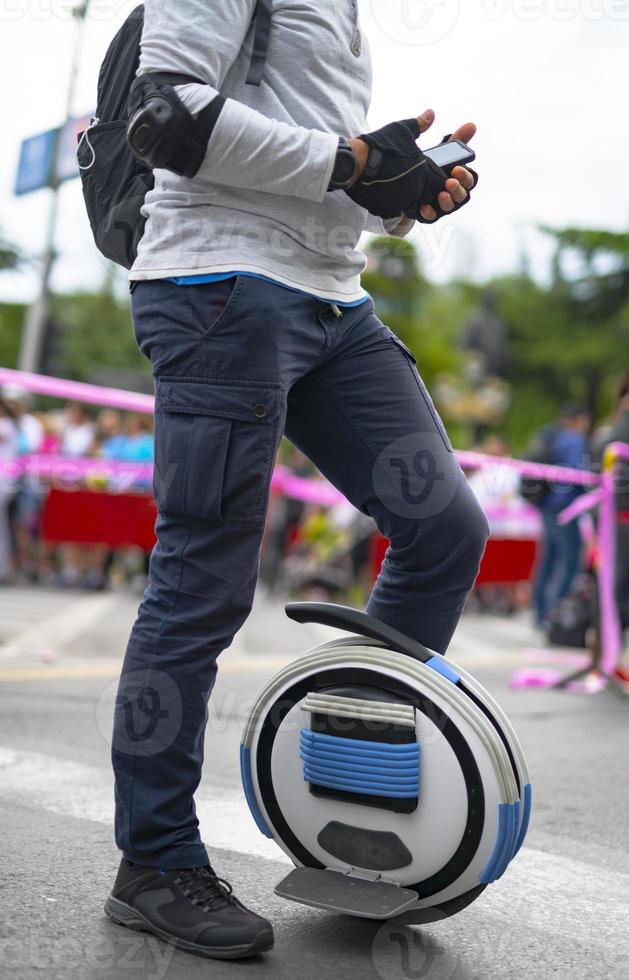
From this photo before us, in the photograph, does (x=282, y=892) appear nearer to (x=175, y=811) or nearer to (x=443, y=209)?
(x=175, y=811)

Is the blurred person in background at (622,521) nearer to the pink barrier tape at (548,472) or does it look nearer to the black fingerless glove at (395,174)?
the pink barrier tape at (548,472)

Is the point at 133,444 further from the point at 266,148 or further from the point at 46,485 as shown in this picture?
the point at 266,148

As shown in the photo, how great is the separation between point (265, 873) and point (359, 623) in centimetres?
72

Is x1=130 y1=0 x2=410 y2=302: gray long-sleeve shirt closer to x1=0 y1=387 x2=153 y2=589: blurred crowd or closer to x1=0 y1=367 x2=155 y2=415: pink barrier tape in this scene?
x1=0 y1=367 x2=155 y2=415: pink barrier tape

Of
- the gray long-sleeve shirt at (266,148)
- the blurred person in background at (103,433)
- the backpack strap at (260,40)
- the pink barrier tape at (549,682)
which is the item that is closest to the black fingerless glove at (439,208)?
the gray long-sleeve shirt at (266,148)

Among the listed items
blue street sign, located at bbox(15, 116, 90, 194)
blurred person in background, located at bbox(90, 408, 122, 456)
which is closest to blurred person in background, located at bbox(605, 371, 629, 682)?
blue street sign, located at bbox(15, 116, 90, 194)

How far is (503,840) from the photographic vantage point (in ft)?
7.13

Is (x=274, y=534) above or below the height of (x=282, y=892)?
below

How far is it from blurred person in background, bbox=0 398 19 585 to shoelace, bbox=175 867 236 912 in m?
9.43

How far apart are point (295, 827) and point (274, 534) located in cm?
1192

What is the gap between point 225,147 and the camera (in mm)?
2137

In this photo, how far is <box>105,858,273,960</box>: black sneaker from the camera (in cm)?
215

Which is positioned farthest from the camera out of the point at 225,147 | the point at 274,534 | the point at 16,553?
the point at 274,534

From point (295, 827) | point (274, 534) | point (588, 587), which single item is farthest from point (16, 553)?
point (295, 827)
